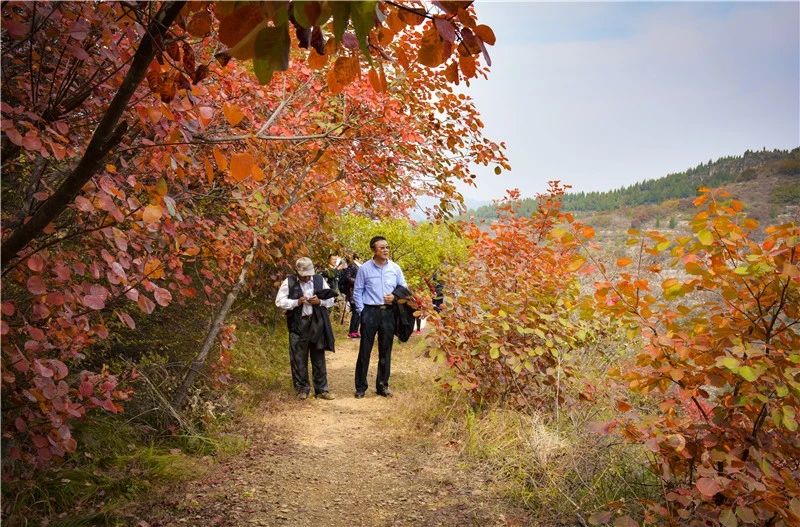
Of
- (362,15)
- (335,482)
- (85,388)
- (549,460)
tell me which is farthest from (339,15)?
(335,482)

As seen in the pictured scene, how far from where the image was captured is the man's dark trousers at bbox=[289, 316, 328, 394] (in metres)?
6.55

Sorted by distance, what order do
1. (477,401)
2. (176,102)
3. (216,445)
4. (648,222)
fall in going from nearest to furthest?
(176,102) < (216,445) < (477,401) < (648,222)

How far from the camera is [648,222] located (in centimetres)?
6038

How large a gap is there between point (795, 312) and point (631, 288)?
738 millimetres

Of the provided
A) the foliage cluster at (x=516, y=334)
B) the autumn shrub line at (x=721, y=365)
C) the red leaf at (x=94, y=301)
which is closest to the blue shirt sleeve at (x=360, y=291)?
the foliage cluster at (x=516, y=334)

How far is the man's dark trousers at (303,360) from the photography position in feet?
21.5

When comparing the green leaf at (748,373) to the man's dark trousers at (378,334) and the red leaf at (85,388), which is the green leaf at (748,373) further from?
the man's dark trousers at (378,334)

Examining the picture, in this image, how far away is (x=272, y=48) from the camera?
0.98 m

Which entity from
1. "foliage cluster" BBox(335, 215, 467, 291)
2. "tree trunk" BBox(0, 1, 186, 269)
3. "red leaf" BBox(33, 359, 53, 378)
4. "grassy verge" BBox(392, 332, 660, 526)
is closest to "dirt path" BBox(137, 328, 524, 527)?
"grassy verge" BBox(392, 332, 660, 526)

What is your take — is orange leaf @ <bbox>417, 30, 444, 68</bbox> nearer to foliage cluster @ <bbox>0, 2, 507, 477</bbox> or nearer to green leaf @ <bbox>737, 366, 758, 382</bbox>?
foliage cluster @ <bbox>0, 2, 507, 477</bbox>

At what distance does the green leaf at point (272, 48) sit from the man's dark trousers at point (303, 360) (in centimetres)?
577

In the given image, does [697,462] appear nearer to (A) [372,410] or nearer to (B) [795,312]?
(B) [795,312]

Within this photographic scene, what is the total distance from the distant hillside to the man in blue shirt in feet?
105

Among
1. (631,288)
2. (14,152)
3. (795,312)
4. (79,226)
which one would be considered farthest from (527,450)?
(14,152)
